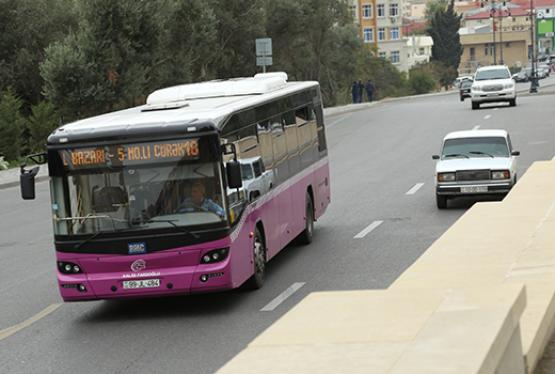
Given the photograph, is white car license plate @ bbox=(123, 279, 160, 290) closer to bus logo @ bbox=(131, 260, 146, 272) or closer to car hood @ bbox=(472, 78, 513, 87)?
bus logo @ bbox=(131, 260, 146, 272)

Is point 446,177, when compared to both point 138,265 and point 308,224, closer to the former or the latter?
point 308,224

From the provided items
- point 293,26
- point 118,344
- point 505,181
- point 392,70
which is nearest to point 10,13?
point 293,26

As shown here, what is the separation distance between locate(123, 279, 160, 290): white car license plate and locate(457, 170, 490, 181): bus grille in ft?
36.1

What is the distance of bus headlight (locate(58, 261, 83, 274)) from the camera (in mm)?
14625

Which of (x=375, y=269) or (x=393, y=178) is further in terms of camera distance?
(x=393, y=178)

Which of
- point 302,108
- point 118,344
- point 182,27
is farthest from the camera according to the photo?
point 182,27

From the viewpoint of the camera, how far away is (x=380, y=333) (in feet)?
22.4

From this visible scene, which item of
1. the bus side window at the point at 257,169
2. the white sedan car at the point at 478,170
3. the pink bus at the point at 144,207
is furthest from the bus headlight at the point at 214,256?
the white sedan car at the point at 478,170

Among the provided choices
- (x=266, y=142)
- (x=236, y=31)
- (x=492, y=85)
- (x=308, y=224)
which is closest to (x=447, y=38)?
(x=236, y=31)

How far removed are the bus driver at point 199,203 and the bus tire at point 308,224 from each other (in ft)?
18.2

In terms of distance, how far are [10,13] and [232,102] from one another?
37414 mm

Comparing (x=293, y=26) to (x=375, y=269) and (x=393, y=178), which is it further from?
(x=375, y=269)

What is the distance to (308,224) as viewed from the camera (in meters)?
20.3

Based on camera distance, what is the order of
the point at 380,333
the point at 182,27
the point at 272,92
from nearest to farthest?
the point at 380,333
the point at 272,92
the point at 182,27
